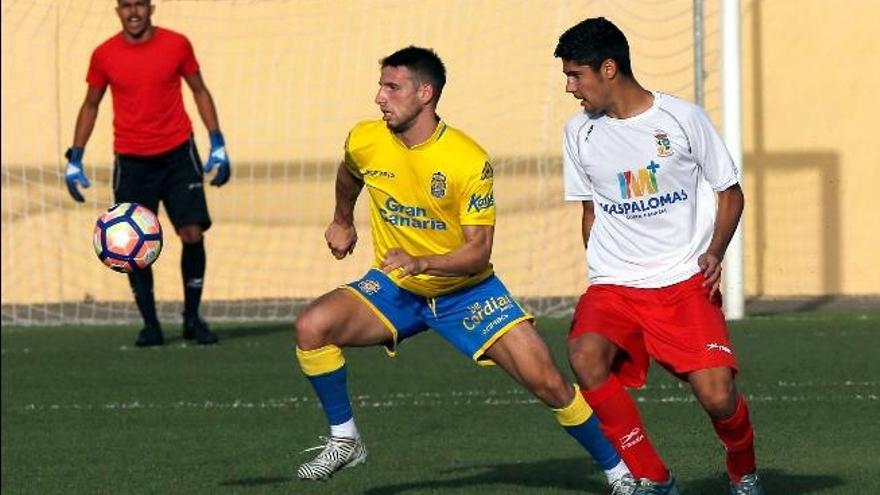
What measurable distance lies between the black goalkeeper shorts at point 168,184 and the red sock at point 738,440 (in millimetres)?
6283

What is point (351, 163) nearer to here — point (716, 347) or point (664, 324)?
point (664, 324)

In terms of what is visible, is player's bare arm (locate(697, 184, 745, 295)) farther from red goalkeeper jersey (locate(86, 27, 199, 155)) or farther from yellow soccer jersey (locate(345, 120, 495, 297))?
red goalkeeper jersey (locate(86, 27, 199, 155))

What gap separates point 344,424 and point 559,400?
0.81 metres

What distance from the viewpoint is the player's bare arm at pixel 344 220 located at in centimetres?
804

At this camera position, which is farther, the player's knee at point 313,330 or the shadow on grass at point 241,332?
the shadow on grass at point 241,332

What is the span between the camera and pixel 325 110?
16.5 m

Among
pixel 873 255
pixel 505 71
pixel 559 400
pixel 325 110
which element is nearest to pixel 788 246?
pixel 873 255

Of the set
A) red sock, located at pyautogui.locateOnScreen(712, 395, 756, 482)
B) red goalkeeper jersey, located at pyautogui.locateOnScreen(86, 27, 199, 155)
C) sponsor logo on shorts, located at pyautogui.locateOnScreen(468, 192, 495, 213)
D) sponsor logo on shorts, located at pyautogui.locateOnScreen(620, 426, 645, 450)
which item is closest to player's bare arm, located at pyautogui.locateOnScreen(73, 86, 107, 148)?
red goalkeeper jersey, located at pyautogui.locateOnScreen(86, 27, 199, 155)

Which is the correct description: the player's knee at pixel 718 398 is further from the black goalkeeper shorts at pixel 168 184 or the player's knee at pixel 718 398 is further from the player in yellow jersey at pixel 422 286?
the black goalkeeper shorts at pixel 168 184

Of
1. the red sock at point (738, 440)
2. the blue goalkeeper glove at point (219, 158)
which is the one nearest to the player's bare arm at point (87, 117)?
the blue goalkeeper glove at point (219, 158)

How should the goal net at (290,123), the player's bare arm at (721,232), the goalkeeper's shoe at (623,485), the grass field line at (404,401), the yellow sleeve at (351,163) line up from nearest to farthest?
the player's bare arm at (721,232)
the goalkeeper's shoe at (623,485)
the yellow sleeve at (351,163)
the grass field line at (404,401)
the goal net at (290,123)

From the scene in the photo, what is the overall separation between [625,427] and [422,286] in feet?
3.28

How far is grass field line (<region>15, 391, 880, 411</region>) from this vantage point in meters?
10.7

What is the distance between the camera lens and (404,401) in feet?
36.0
